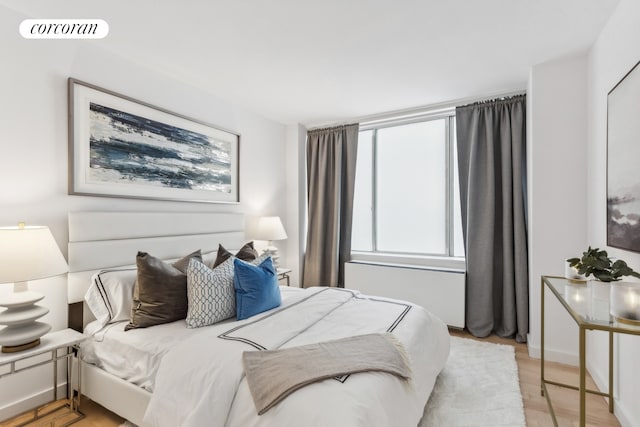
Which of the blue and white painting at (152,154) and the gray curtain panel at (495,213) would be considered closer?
the blue and white painting at (152,154)

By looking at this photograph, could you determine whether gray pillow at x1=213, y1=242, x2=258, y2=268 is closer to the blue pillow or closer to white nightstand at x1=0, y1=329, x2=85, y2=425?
the blue pillow

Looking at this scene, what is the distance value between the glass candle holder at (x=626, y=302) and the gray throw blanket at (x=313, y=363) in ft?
3.12

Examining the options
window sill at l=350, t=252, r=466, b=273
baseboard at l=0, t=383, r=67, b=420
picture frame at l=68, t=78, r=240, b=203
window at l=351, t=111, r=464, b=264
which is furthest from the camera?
window at l=351, t=111, r=464, b=264

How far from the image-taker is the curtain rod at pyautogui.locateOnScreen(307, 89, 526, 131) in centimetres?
339

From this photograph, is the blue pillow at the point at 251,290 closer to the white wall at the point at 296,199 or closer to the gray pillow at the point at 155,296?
the gray pillow at the point at 155,296

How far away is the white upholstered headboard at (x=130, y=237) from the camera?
2227 millimetres

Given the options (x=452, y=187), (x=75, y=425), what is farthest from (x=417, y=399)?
(x=452, y=187)

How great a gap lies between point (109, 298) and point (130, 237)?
1.85 feet

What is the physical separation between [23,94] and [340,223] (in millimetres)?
3293

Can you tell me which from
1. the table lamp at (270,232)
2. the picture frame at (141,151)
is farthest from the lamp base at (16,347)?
the table lamp at (270,232)

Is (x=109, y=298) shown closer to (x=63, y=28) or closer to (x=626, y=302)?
(x=63, y=28)

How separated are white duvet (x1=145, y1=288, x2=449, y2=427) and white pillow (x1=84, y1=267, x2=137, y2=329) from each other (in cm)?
68

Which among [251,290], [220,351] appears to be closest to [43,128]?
[251,290]

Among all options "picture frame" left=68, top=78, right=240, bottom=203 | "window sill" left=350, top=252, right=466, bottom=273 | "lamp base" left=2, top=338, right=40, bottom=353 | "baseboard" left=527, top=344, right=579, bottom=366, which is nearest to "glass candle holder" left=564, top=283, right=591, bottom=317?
"baseboard" left=527, top=344, right=579, bottom=366
